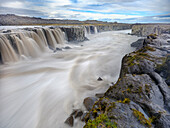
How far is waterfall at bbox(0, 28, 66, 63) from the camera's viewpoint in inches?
495

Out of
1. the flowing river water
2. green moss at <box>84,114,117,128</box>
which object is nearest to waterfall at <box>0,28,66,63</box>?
the flowing river water

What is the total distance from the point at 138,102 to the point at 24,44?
1624 centimetres

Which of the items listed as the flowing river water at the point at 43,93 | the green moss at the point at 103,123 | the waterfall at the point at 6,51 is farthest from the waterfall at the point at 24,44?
the green moss at the point at 103,123

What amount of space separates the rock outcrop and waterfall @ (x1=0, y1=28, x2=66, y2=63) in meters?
13.6

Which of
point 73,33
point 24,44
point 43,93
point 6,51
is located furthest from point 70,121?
point 73,33

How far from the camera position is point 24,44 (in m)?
15.0

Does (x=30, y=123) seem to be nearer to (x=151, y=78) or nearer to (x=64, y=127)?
Result: (x=64, y=127)

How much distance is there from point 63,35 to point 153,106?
1009 inches

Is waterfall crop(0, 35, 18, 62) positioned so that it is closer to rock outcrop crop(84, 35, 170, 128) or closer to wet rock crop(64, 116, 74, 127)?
wet rock crop(64, 116, 74, 127)

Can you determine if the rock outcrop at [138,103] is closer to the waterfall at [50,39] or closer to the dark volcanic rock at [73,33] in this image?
the waterfall at [50,39]

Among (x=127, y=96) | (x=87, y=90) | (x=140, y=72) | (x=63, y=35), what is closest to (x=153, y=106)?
(x=127, y=96)

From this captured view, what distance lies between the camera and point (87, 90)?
23.6 feet

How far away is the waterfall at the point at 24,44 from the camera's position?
12.6 metres

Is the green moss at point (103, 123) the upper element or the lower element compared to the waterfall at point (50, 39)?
upper
